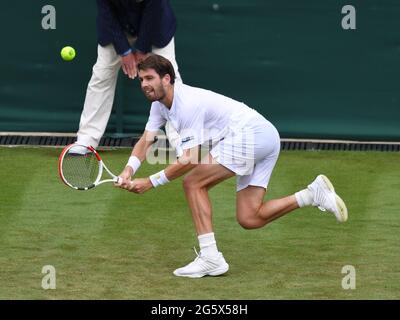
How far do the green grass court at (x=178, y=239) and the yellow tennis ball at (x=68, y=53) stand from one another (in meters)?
0.90

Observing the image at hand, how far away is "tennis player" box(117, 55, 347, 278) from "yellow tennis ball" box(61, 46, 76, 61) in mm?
3842

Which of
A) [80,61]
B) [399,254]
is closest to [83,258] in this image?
[399,254]

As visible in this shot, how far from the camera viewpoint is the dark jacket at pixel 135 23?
39.9 feet

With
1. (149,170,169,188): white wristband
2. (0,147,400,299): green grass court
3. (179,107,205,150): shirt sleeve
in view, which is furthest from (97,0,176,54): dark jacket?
(149,170,169,188): white wristband

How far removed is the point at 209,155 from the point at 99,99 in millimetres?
3840

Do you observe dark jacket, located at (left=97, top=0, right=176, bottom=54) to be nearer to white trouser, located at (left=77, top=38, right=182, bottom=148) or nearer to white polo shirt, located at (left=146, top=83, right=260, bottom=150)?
white trouser, located at (left=77, top=38, right=182, bottom=148)

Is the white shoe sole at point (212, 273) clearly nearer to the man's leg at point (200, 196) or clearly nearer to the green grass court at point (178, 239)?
the green grass court at point (178, 239)

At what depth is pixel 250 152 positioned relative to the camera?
9016mm

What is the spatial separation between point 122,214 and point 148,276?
6.47ft

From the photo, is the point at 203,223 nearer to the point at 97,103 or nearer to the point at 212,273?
the point at 212,273

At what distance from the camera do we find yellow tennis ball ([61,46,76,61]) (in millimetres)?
12789

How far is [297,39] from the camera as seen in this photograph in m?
13.2

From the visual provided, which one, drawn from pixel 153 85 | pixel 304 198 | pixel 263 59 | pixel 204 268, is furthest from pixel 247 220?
pixel 263 59

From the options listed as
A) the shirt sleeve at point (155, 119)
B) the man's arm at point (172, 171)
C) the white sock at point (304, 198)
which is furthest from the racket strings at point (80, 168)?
the white sock at point (304, 198)
